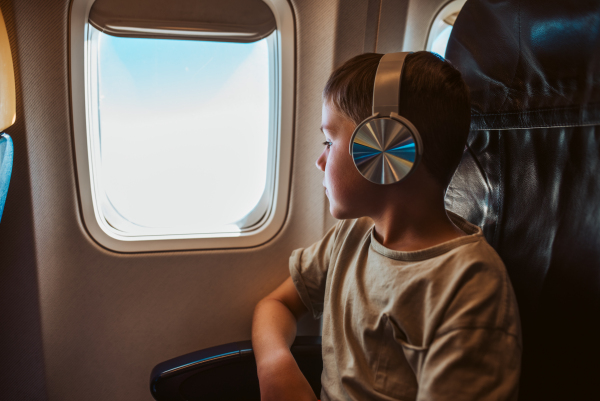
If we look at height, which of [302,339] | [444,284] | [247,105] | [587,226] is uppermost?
[247,105]

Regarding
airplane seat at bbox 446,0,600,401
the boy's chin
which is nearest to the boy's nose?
the boy's chin

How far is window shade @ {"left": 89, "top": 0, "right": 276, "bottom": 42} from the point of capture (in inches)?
43.9

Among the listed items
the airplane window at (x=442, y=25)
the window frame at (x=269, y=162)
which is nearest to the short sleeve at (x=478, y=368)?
the window frame at (x=269, y=162)

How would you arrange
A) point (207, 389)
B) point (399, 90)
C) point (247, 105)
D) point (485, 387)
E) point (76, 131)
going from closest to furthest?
point (485, 387) → point (399, 90) → point (207, 389) → point (76, 131) → point (247, 105)

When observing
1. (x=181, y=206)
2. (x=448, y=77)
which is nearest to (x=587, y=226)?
(x=448, y=77)

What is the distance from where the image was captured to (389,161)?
0.72 m

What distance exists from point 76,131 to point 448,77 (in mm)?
1012

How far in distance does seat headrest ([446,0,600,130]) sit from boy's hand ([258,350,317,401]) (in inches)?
27.5

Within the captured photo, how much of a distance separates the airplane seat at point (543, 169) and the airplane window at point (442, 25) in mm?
389

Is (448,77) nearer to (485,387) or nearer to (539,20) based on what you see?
(539,20)

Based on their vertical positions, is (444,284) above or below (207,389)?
above

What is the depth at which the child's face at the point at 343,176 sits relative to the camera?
0.83m

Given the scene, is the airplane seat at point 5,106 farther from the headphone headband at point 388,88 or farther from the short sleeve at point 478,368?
the short sleeve at point 478,368

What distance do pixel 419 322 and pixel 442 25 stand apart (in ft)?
3.34
